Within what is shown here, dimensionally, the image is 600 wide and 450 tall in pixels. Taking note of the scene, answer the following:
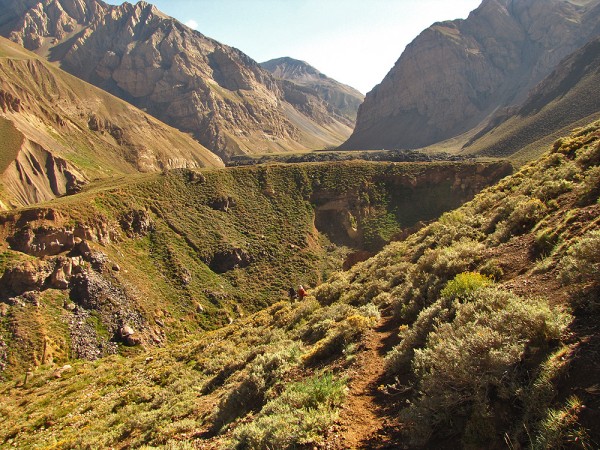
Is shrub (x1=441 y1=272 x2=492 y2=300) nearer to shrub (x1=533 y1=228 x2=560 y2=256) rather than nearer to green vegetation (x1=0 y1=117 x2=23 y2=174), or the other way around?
shrub (x1=533 y1=228 x2=560 y2=256)

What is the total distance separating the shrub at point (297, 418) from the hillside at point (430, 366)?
0.10ft

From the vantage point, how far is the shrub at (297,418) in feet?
19.6

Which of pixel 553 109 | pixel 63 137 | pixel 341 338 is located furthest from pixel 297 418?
pixel 63 137

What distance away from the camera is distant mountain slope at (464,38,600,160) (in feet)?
309

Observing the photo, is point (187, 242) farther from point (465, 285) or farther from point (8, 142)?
point (8, 142)

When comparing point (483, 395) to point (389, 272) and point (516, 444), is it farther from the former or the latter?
point (389, 272)

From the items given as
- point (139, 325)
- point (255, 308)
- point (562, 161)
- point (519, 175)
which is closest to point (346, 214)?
point (255, 308)

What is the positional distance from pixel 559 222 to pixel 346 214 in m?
56.5

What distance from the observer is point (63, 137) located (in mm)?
111000

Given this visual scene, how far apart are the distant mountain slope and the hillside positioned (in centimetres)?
8392

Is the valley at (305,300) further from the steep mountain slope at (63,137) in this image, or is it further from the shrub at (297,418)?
the steep mountain slope at (63,137)

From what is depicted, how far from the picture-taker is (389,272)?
15.9 metres

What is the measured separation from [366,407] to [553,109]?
412 feet

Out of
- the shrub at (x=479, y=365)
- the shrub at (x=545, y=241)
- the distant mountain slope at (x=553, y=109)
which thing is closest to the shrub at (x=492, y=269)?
the shrub at (x=545, y=241)
